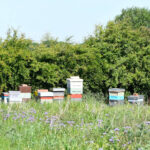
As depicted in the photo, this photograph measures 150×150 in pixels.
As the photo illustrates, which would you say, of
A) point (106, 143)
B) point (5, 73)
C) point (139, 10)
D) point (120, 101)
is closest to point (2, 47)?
point (5, 73)

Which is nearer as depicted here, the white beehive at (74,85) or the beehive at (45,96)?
the beehive at (45,96)

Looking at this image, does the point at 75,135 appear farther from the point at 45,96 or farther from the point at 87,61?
the point at 87,61

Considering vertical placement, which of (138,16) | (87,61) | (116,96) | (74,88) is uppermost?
(138,16)

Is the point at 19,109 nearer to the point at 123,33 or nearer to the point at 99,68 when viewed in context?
the point at 99,68

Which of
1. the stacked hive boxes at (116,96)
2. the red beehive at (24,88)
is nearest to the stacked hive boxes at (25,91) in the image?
the red beehive at (24,88)

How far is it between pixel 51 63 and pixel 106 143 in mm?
7555

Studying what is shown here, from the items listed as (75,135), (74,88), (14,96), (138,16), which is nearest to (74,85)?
(74,88)

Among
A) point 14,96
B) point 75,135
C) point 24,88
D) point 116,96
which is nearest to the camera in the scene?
point 75,135

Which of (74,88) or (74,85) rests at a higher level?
(74,85)

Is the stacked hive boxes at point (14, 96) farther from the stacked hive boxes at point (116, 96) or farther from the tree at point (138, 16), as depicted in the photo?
the tree at point (138, 16)

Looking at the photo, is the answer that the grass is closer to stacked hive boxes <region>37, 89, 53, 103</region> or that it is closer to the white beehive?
stacked hive boxes <region>37, 89, 53, 103</region>

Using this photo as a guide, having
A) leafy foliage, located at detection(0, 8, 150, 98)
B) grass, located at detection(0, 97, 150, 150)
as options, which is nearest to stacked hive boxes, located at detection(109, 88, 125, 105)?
leafy foliage, located at detection(0, 8, 150, 98)

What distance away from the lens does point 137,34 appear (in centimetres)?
1327

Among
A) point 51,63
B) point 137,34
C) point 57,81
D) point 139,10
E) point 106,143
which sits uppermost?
point 139,10
